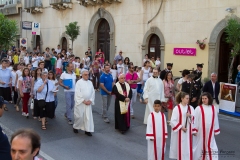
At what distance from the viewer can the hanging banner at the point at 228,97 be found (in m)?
11.2

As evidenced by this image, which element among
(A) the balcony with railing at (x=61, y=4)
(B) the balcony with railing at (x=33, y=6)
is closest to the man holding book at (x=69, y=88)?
(A) the balcony with railing at (x=61, y=4)

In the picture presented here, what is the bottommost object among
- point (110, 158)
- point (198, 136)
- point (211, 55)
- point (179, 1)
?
point (110, 158)

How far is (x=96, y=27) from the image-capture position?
22.9 metres

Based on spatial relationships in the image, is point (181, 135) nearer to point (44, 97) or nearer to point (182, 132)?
point (182, 132)

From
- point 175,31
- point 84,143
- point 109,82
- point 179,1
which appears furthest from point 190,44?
point 84,143

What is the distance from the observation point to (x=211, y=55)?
15.9 meters

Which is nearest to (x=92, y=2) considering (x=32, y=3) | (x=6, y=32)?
(x=6, y=32)

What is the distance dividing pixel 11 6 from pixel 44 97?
2630 cm

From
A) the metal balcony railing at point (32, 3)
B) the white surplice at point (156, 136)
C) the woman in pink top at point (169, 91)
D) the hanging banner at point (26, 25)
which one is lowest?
the white surplice at point (156, 136)

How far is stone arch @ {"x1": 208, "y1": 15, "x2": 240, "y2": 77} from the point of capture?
15359mm

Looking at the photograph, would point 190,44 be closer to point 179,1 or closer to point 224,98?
point 179,1

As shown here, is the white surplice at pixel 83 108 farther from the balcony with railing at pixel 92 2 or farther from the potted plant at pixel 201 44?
the balcony with railing at pixel 92 2

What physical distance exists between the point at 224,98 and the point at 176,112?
6306mm

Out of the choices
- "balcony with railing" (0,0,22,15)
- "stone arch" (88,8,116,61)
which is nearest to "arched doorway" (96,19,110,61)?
"stone arch" (88,8,116,61)
